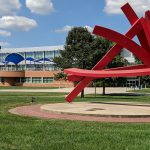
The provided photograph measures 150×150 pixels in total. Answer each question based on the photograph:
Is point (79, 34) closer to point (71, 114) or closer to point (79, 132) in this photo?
point (71, 114)

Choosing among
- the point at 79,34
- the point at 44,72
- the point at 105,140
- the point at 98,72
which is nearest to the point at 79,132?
the point at 105,140

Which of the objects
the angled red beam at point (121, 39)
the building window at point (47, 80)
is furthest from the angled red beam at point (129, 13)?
the building window at point (47, 80)

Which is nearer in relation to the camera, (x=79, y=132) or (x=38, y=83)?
(x=79, y=132)

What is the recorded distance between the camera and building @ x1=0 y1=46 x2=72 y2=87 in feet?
316

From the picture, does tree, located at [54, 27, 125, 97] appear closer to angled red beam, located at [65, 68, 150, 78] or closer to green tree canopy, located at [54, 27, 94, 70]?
green tree canopy, located at [54, 27, 94, 70]

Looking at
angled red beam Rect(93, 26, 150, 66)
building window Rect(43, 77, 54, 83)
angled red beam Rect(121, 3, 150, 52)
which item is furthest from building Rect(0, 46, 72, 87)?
angled red beam Rect(93, 26, 150, 66)

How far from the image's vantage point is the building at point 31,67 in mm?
96188

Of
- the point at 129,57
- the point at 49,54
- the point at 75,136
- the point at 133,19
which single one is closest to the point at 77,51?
the point at 133,19

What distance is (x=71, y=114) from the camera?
18.0 m

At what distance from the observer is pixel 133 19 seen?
842 inches

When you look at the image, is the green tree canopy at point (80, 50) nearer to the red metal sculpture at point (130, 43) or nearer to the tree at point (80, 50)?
the tree at point (80, 50)

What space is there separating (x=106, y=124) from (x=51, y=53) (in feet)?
317

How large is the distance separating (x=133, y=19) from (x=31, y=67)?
94.5m

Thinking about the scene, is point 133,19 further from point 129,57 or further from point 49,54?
point 49,54
